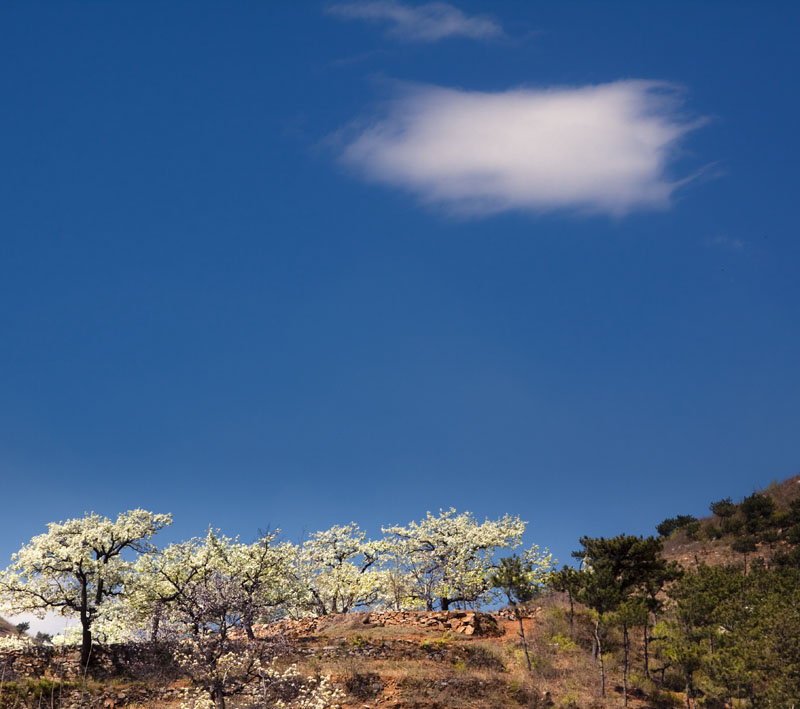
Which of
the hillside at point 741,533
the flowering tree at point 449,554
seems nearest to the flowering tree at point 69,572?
the flowering tree at point 449,554

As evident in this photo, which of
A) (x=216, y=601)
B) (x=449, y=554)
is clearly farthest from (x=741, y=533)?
(x=216, y=601)

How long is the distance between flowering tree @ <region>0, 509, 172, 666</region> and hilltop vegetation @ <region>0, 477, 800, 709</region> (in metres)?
0.08

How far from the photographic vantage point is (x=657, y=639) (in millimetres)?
39812

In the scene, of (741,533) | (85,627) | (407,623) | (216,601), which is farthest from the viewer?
(741,533)

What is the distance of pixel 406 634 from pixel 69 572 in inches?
750

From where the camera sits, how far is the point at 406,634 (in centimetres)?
4069

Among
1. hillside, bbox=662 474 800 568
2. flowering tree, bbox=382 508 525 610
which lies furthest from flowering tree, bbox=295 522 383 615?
hillside, bbox=662 474 800 568

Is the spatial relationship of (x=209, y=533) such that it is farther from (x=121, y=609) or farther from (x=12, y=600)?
(x=12, y=600)

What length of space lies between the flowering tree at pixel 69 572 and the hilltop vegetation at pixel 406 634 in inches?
3.1

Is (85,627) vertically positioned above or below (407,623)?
above

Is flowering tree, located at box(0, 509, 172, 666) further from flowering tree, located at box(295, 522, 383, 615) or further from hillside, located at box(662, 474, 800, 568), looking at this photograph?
hillside, located at box(662, 474, 800, 568)

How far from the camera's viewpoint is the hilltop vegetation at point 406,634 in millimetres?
30531

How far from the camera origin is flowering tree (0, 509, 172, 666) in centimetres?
3978

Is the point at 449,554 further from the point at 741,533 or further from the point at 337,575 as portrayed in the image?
the point at 741,533
